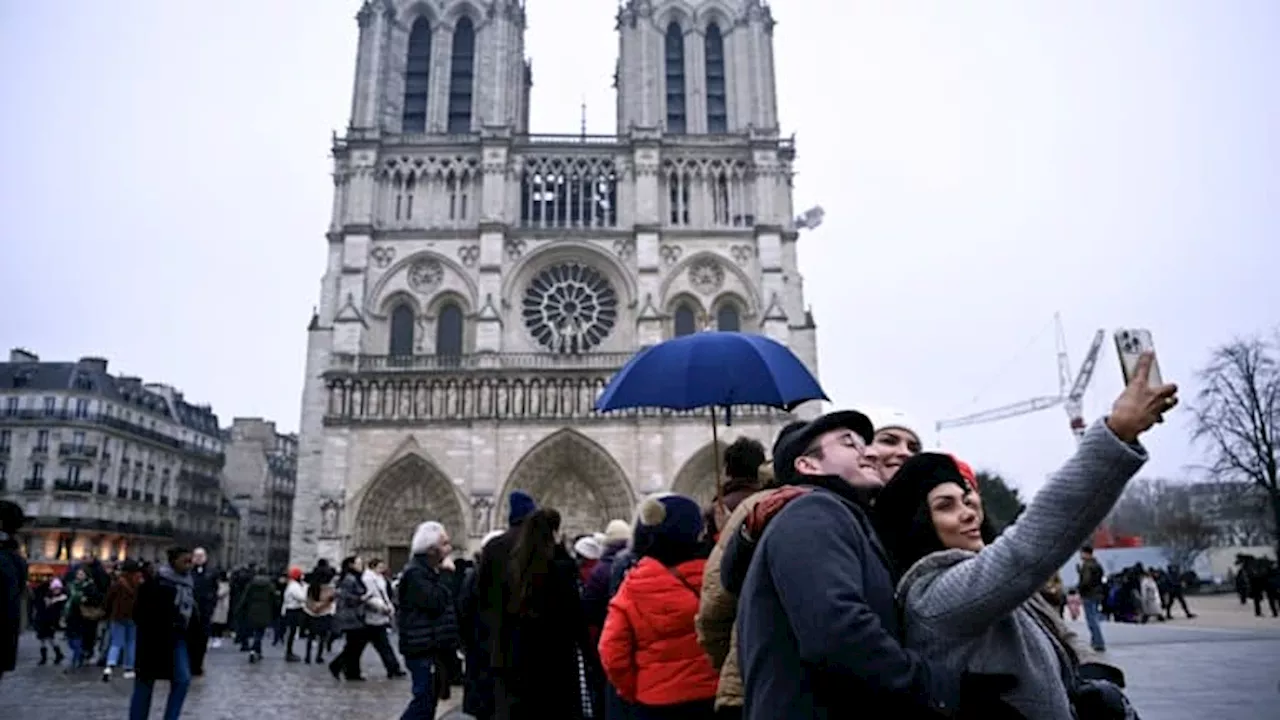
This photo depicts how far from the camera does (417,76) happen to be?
102 feet

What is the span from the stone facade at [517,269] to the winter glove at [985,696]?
77.7 ft

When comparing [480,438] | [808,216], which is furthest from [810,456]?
[808,216]

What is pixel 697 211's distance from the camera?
97.2ft

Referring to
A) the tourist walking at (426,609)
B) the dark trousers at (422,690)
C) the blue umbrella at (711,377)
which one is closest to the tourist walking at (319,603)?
the tourist walking at (426,609)

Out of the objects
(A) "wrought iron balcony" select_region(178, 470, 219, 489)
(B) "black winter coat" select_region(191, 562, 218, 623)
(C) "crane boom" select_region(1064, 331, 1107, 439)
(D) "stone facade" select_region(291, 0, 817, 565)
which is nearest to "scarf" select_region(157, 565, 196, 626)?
(B) "black winter coat" select_region(191, 562, 218, 623)

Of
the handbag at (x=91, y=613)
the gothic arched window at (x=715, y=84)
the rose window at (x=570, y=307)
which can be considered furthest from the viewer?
the gothic arched window at (x=715, y=84)

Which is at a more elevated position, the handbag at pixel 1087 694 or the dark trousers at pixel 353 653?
the handbag at pixel 1087 694

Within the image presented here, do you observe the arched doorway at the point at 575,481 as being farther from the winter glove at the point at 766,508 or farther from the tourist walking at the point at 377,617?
the winter glove at the point at 766,508

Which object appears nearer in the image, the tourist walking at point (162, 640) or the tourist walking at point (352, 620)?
the tourist walking at point (162, 640)

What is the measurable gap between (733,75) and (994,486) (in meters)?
24.5

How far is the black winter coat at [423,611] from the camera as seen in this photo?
18.7ft

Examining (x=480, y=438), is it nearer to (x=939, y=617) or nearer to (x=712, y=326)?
(x=712, y=326)

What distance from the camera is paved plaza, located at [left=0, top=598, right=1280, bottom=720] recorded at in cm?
629

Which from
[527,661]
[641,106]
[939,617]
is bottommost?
[527,661]
